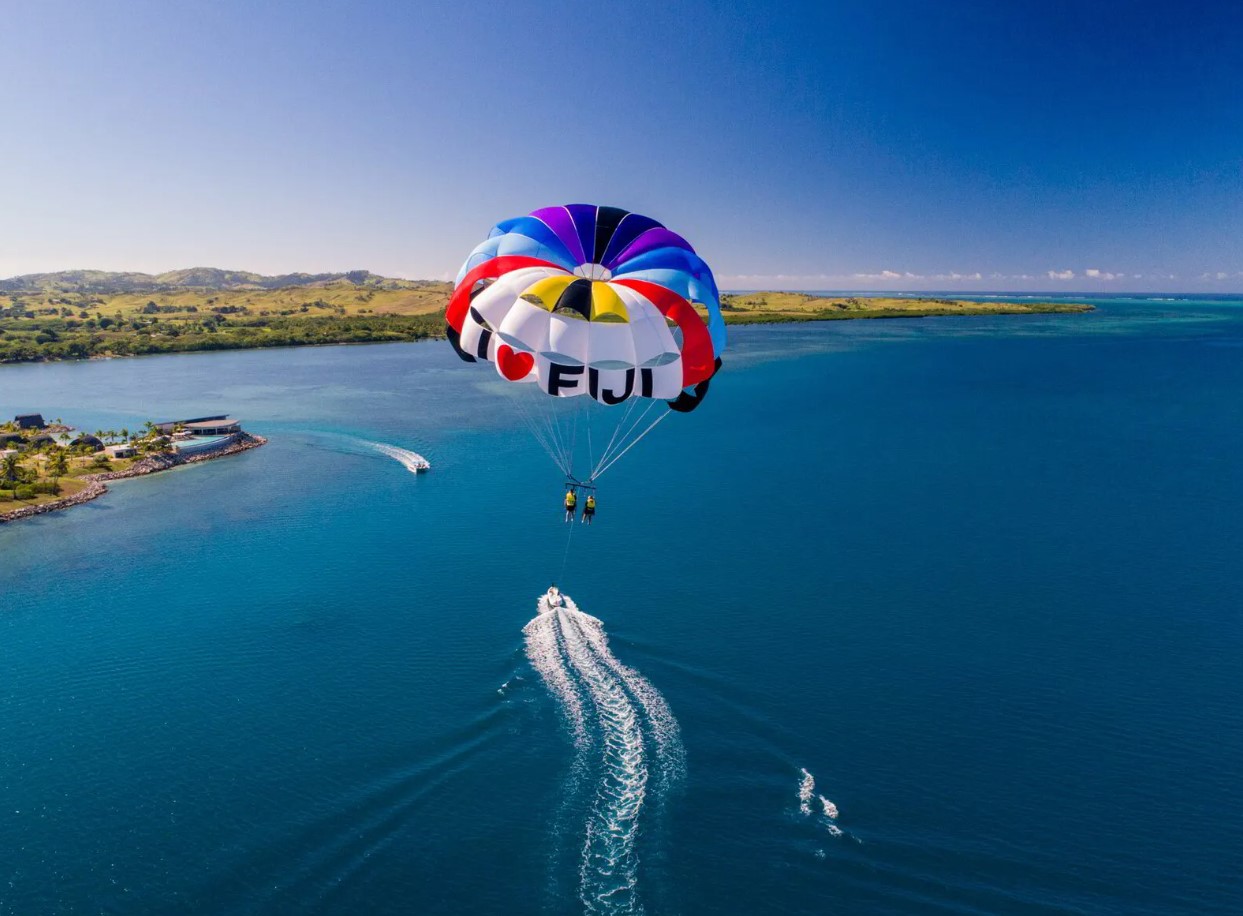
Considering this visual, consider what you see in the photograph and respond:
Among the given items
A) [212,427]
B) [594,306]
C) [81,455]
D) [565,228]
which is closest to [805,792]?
[594,306]

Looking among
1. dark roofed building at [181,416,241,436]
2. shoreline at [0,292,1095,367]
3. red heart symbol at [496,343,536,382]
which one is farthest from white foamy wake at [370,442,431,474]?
shoreline at [0,292,1095,367]

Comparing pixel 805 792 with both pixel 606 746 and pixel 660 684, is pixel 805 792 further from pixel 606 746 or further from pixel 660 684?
pixel 660 684

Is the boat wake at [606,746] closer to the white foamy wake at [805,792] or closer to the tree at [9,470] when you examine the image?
the white foamy wake at [805,792]

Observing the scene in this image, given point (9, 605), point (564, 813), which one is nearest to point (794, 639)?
point (564, 813)

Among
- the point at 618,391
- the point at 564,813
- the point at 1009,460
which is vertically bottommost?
the point at 564,813

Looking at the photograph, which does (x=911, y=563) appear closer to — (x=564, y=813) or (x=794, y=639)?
(x=794, y=639)

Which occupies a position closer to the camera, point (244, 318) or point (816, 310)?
point (244, 318)
